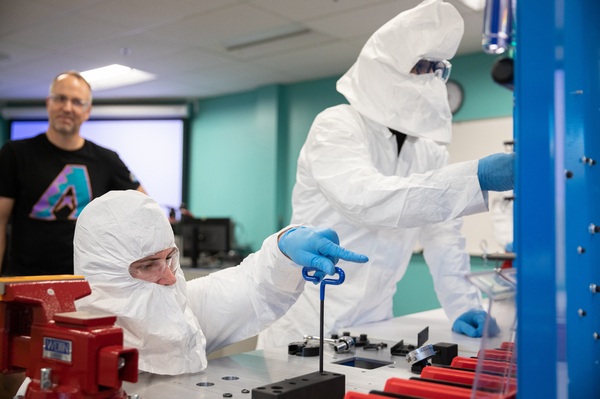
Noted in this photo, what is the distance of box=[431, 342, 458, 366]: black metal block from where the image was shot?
1068 mm

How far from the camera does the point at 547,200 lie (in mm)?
633

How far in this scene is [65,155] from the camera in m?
2.16

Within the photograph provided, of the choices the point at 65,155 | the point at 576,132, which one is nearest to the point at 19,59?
the point at 65,155

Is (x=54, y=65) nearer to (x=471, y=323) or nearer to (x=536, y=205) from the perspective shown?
(x=471, y=323)

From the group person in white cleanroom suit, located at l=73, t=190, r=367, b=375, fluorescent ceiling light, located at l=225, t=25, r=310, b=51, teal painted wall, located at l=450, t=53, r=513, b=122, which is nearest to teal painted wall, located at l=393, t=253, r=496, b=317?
teal painted wall, located at l=450, t=53, r=513, b=122

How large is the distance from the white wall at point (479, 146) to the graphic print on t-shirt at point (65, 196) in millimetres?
2844

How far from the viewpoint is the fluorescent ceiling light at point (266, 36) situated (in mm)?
3744

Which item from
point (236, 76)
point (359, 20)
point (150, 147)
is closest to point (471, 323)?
point (359, 20)

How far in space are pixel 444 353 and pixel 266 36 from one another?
10.7 feet

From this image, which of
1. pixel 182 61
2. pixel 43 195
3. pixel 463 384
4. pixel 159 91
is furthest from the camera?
pixel 159 91

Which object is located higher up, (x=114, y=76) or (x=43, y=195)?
→ (x=114, y=76)

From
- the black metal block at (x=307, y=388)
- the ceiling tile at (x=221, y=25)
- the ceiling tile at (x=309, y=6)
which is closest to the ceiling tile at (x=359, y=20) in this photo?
the ceiling tile at (x=309, y=6)

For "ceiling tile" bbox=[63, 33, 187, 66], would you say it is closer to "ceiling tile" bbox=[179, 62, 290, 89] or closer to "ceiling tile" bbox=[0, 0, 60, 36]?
"ceiling tile" bbox=[0, 0, 60, 36]

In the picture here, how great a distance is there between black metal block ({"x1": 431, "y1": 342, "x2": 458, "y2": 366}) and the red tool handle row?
0.81 ft
